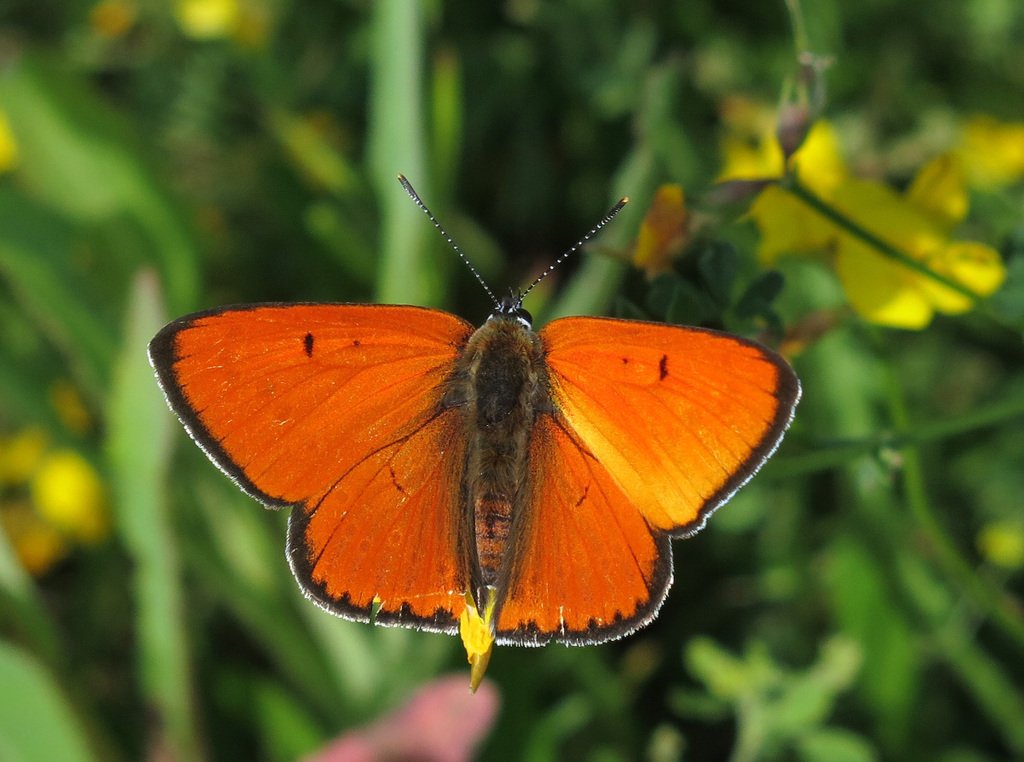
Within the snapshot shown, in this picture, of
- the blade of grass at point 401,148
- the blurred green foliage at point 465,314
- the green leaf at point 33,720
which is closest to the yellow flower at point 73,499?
the blurred green foliage at point 465,314

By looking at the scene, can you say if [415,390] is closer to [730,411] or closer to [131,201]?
[730,411]

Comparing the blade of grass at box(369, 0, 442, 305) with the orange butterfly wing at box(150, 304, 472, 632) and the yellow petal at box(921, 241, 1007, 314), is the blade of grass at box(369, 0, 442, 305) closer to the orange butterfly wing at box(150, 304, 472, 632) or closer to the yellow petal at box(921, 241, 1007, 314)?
the orange butterfly wing at box(150, 304, 472, 632)

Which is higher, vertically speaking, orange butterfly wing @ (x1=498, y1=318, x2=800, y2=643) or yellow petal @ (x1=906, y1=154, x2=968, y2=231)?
orange butterfly wing @ (x1=498, y1=318, x2=800, y2=643)

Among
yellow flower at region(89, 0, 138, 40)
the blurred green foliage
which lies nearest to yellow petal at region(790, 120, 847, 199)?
the blurred green foliage

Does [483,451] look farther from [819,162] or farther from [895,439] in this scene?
[819,162]

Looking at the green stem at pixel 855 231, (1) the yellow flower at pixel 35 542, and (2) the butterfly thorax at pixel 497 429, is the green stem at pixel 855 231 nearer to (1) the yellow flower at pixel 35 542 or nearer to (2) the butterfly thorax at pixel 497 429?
(2) the butterfly thorax at pixel 497 429

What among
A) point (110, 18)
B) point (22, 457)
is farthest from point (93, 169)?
point (22, 457)
